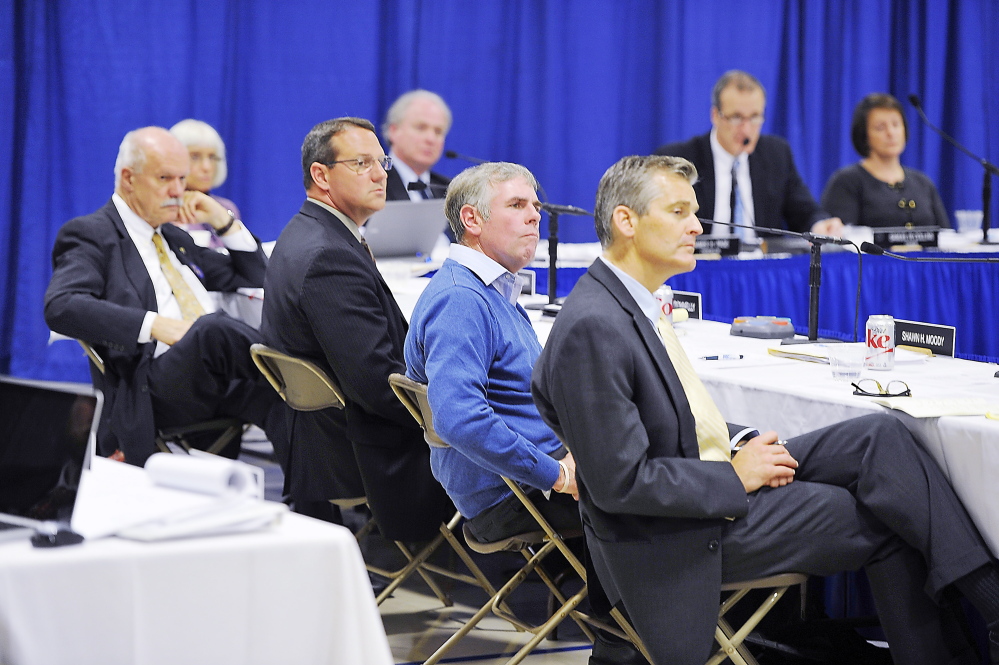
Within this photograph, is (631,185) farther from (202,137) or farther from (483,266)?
(202,137)

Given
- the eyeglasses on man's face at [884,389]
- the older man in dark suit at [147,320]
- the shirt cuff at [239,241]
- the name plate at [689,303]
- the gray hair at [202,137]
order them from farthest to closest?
the gray hair at [202,137], the shirt cuff at [239,241], the name plate at [689,303], the older man in dark suit at [147,320], the eyeglasses on man's face at [884,389]

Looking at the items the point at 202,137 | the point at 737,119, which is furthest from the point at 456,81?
the point at 737,119

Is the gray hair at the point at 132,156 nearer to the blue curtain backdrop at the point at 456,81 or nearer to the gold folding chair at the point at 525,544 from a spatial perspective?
the gold folding chair at the point at 525,544

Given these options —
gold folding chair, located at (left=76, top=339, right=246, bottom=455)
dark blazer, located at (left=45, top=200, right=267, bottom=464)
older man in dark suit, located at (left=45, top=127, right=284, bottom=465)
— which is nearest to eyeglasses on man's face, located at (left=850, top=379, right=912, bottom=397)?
older man in dark suit, located at (left=45, top=127, right=284, bottom=465)

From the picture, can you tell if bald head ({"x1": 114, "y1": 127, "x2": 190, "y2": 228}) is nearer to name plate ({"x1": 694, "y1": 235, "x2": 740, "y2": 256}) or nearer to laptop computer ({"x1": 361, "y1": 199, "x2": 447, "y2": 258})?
laptop computer ({"x1": 361, "y1": 199, "x2": 447, "y2": 258})

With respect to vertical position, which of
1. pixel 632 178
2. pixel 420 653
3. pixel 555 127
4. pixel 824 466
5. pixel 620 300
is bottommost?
pixel 420 653

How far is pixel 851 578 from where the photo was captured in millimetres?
2820

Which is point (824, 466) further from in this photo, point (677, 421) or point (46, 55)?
point (46, 55)

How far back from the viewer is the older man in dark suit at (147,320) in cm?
347

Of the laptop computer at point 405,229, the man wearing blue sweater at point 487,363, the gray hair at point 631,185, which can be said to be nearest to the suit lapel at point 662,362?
the gray hair at point 631,185

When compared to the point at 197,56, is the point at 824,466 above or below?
below

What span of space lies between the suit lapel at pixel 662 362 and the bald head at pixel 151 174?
7.51 ft

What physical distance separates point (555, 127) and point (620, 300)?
523 centimetres

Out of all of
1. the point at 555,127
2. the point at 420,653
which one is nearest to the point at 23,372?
the point at 555,127
